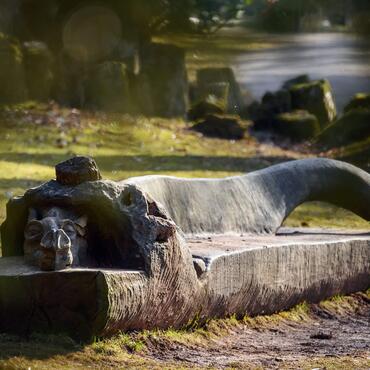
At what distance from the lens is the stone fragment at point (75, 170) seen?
23.4 ft

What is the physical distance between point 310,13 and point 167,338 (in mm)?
2096

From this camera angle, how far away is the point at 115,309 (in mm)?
6754

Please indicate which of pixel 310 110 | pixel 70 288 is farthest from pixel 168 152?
pixel 70 288

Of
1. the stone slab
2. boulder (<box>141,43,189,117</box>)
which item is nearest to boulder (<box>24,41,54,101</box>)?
boulder (<box>141,43,189,117</box>)

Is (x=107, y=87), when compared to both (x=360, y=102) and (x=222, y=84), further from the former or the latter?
(x=360, y=102)

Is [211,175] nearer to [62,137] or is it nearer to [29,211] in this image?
[62,137]

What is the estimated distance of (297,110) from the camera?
24797mm

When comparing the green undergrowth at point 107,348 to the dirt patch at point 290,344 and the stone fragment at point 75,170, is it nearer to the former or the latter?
the dirt patch at point 290,344

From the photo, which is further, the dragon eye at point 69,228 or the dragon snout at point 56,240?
the dragon eye at point 69,228

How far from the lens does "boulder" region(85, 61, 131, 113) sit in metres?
21.0

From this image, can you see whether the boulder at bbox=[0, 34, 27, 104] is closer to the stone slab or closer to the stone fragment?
the stone slab

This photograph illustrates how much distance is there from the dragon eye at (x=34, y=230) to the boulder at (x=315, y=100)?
18537 mm

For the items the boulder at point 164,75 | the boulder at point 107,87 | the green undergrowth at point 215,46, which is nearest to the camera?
the green undergrowth at point 215,46

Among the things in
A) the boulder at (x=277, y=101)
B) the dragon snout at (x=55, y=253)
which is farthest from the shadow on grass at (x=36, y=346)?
the boulder at (x=277, y=101)
